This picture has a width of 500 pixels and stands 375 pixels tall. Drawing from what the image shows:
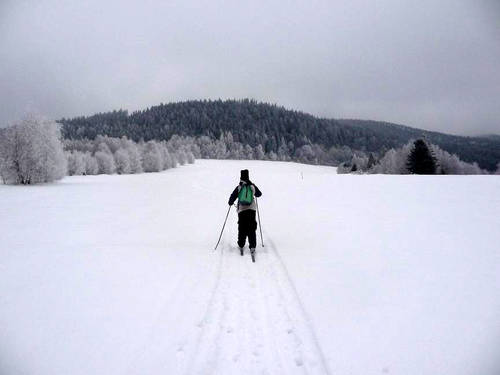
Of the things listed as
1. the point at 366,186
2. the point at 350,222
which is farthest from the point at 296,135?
the point at 350,222

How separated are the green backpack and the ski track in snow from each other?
2.33 meters

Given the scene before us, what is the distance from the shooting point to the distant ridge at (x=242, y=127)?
13788 centimetres

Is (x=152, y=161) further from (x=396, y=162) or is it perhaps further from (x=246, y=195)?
(x=246, y=195)

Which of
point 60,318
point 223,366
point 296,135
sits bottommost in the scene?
point 223,366

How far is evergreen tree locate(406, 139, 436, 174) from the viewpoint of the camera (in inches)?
1495

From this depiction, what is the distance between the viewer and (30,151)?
21.8 m

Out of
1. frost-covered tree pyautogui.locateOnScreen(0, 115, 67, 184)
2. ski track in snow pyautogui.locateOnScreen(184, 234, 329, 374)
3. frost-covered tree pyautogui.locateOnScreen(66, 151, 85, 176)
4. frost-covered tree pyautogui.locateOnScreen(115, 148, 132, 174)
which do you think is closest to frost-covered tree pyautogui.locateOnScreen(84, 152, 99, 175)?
frost-covered tree pyautogui.locateOnScreen(66, 151, 85, 176)

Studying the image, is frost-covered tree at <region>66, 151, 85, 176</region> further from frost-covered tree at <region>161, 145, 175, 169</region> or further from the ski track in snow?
the ski track in snow

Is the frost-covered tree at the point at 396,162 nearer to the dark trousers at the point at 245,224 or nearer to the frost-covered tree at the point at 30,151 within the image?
the dark trousers at the point at 245,224

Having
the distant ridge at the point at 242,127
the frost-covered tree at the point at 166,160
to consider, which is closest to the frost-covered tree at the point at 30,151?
the frost-covered tree at the point at 166,160

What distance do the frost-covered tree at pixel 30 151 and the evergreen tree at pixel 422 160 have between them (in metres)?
44.8

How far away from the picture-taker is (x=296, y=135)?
5881 inches

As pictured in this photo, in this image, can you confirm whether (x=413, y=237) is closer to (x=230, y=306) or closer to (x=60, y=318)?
(x=230, y=306)

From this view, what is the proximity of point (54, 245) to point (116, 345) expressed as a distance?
528 centimetres
